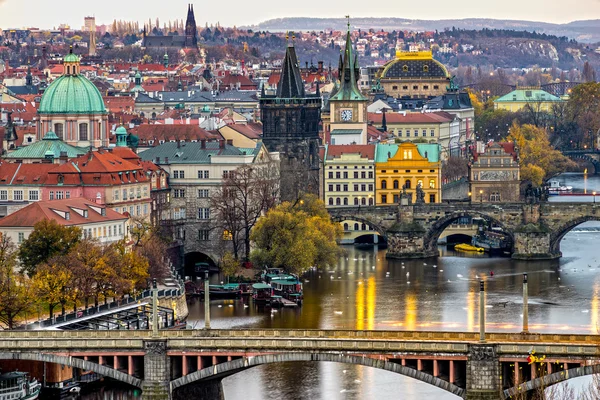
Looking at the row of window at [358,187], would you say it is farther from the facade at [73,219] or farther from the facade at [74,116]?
the facade at [73,219]

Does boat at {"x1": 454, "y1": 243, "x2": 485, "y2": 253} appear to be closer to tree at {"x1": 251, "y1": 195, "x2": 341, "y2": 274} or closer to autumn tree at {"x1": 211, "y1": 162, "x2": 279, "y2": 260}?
autumn tree at {"x1": 211, "y1": 162, "x2": 279, "y2": 260}

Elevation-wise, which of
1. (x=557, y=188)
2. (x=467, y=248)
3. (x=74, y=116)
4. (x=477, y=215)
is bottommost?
(x=467, y=248)

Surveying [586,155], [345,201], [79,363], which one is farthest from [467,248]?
[586,155]

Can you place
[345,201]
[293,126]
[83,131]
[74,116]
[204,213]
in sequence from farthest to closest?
1. [345,201]
2. [293,126]
3. [83,131]
4. [74,116]
5. [204,213]

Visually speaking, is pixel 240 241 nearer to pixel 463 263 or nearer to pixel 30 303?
pixel 463 263

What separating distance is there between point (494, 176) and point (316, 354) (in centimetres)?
7561

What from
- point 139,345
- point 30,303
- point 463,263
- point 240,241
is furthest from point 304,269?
point 139,345

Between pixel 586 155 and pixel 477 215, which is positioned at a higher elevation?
pixel 477 215

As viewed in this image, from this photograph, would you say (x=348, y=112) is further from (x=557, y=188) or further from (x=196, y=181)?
(x=196, y=181)

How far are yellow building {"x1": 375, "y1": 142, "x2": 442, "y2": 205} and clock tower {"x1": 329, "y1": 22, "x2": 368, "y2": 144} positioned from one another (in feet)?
26.7

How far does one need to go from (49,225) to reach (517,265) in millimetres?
34620

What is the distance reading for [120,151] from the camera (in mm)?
116562

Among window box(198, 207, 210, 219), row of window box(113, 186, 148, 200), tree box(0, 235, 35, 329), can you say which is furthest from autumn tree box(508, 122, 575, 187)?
tree box(0, 235, 35, 329)

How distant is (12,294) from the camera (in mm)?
83125
